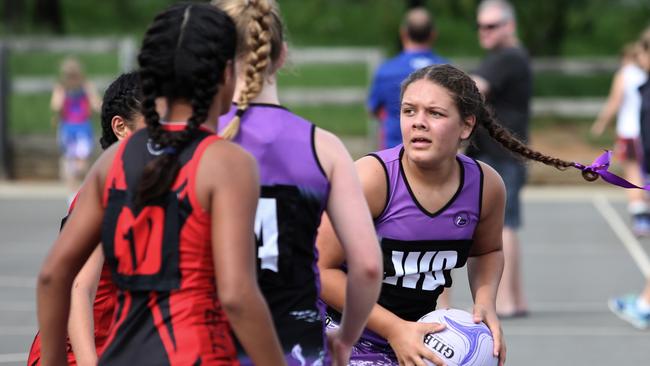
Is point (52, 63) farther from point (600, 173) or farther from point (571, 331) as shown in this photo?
point (600, 173)

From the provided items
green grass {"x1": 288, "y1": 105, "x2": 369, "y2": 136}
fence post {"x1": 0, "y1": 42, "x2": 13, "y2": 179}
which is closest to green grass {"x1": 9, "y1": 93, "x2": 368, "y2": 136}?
green grass {"x1": 288, "y1": 105, "x2": 369, "y2": 136}

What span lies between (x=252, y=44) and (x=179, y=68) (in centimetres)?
39

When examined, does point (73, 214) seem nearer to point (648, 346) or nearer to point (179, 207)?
A: point (179, 207)

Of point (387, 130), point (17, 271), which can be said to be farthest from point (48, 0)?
point (387, 130)

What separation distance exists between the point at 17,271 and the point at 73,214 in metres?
9.00

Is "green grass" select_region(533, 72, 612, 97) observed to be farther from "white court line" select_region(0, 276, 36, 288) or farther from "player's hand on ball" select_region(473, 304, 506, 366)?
"player's hand on ball" select_region(473, 304, 506, 366)

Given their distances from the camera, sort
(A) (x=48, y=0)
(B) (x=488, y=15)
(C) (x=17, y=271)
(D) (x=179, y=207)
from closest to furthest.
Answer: (D) (x=179, y=207)
(B) (x=488, y=15)
(C) (x=17, y=271)
(A) (x=48, y=0)

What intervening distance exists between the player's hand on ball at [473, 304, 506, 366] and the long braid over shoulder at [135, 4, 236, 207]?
156 centimetres

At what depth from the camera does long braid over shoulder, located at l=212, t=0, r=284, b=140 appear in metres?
3.61

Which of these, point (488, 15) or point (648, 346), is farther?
Result: point (488, 15)

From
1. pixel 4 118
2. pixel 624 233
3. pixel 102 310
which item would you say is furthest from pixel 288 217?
pixel 4 118

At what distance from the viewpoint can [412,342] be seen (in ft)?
14.1

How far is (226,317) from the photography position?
10.5 feet

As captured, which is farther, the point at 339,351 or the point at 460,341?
the point at 460,341
